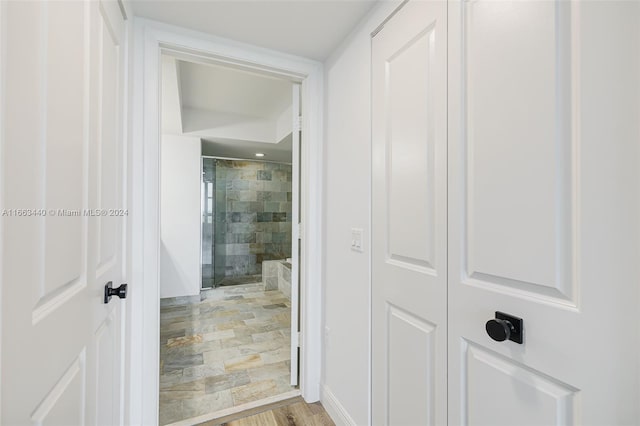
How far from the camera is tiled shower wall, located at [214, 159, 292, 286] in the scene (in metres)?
4.42

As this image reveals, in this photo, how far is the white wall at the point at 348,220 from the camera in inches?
54.6

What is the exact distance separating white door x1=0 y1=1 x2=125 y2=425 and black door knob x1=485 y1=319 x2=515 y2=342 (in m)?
1.02

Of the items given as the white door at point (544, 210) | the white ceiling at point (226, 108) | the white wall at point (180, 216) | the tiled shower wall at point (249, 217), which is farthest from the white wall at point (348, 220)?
the tiled shower wall at point (249, 217)

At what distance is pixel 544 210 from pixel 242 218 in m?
4.40

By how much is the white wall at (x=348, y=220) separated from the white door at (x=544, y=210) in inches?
19.7

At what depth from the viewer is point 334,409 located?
164 cm

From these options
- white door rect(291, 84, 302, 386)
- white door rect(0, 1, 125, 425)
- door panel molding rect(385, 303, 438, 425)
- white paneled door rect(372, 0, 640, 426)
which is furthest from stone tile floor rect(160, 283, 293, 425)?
white paneled door rect(372, 0, 640, 426)

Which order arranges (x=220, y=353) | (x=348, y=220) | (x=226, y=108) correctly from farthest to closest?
(x=226, y=108) < (x=220, y=353) < (x=348, y=220)

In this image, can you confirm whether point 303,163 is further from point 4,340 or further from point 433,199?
point 4,340

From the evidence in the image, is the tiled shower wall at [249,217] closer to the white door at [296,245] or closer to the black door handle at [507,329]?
the white door at [296,245]

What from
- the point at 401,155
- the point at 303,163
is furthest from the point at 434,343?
the point at 303,163

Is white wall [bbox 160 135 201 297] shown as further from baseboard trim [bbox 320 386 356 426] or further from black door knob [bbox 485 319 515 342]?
black door knob [bbox 485 319 515 342]
